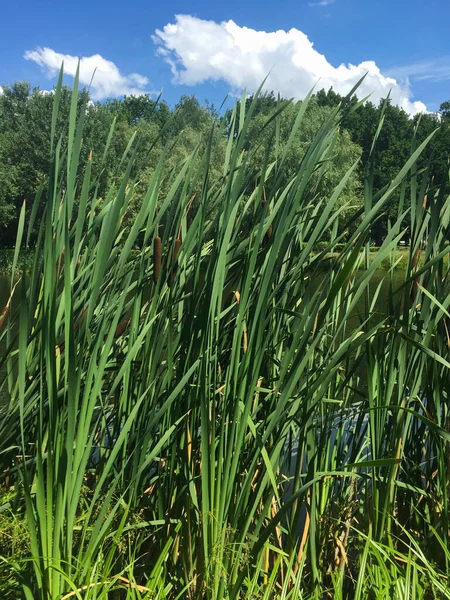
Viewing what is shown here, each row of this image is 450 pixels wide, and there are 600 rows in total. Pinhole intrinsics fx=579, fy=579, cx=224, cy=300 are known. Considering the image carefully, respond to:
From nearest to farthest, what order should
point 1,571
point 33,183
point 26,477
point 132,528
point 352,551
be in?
point 26,477
point 132,528
point 1,571
point 352,551
point 33,183

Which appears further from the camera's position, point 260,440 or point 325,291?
point 325,291

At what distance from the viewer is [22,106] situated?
102ft

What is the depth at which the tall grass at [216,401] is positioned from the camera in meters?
1.17

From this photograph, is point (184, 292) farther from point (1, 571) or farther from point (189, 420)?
point (1, 571)

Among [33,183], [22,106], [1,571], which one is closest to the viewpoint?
[1,571]

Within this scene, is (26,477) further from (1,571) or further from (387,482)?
(387,482)

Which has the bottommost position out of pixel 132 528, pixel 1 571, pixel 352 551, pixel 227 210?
pixel 352 551

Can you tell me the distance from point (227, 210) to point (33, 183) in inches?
1140

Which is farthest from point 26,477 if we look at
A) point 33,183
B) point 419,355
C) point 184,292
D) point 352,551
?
point 33,183

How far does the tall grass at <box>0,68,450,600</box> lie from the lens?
1.17m

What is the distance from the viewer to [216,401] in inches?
61.3

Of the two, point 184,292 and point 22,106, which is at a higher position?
point 22,106

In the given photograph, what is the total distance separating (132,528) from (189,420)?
11.8 inches

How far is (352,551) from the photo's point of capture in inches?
79.7
